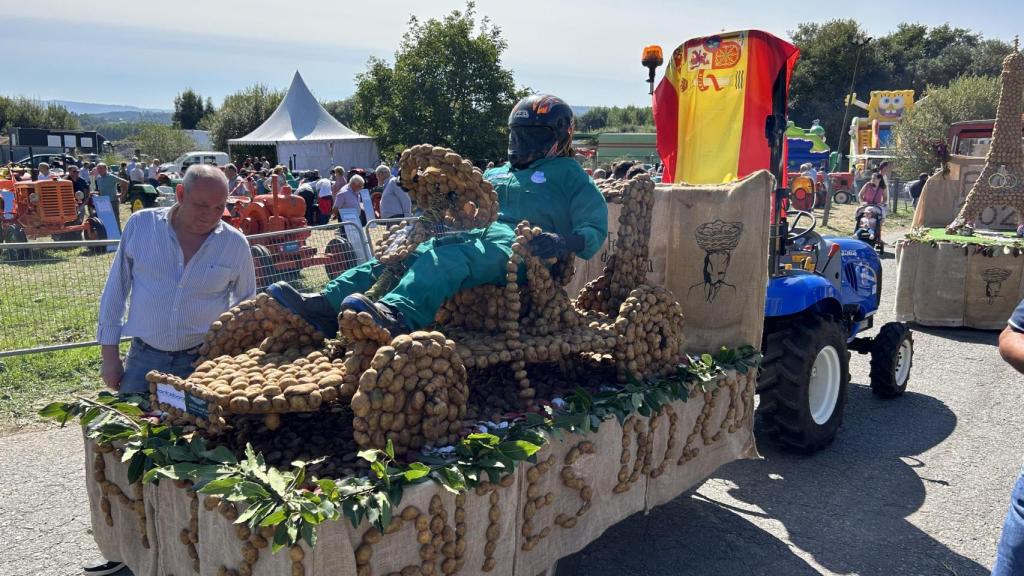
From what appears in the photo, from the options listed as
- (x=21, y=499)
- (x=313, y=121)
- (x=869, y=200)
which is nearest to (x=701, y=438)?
(x=21, y=499)

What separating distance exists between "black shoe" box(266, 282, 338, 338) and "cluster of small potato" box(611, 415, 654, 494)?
1.35 m

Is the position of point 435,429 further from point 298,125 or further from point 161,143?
point 161,143

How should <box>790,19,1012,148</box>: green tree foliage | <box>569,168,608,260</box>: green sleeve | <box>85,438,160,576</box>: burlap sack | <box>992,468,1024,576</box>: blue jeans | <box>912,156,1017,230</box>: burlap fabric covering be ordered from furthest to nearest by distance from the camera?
<box>790,19,1012,148</box>: green tree foliage → <box>912,156,1017,230</box>: burlap fabric covering → <box>569,168,608,260</box>: green sleeve → <box>85,438,160,576</box>: burlap sack → <box>992,468,1024,576</box>: blue jeans

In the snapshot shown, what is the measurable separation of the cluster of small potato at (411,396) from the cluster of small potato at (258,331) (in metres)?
0.75

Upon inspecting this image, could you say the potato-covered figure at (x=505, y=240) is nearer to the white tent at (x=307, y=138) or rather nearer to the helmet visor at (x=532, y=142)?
the helmet visor at (x=532, y=142)

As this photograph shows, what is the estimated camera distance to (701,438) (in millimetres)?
3539

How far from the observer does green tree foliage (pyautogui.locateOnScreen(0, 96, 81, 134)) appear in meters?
51.0

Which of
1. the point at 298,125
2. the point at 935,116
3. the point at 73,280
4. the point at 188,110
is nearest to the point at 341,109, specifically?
the point at 188,110

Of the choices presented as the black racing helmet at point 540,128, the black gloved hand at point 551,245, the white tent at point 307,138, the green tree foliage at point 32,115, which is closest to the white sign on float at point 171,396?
the black gloved hand at point 551,245

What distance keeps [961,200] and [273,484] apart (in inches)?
495

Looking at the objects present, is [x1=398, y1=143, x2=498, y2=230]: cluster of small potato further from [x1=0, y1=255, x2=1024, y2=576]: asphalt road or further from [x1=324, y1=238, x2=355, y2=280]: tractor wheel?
[x1=324, y1=238, x2=355, y2=280]: tractor wheel

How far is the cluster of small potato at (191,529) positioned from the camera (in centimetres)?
223

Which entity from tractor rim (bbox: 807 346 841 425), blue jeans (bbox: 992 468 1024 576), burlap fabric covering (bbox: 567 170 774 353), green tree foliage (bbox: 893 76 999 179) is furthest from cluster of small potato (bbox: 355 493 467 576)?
green tree foliage (bbox: 893 76 999 179)

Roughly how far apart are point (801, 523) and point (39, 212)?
14365mm
